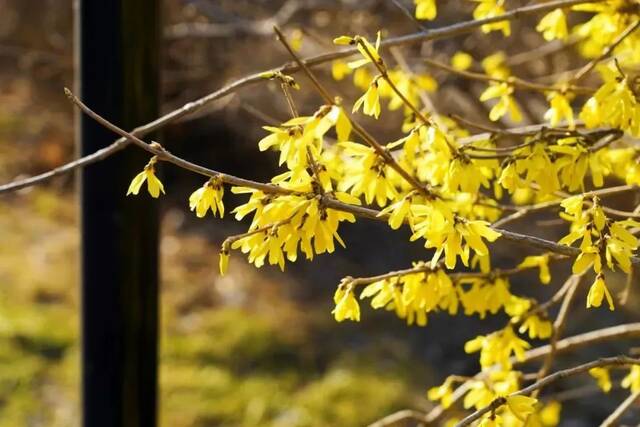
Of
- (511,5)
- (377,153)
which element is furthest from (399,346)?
(377,153)

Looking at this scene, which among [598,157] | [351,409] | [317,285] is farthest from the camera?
[317,285]

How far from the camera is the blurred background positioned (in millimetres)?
3855

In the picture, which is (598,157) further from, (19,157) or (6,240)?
(19,157)

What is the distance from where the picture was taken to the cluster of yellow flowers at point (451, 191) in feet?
3.99

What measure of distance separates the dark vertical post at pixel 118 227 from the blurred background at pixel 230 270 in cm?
148

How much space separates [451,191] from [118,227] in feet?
2.90

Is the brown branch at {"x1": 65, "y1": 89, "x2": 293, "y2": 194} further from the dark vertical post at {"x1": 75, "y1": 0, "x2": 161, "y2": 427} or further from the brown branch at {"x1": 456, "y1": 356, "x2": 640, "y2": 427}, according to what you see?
the dark vertical post at {"x1": 75, "y1": 0, "x2": 161, "y2": 427}

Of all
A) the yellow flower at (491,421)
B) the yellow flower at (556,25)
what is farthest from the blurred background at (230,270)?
the yellow flower at (491,421)

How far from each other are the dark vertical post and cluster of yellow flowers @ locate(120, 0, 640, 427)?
17.5 inches

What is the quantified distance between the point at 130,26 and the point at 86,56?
112 millimetres

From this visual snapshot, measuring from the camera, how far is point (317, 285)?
507cm

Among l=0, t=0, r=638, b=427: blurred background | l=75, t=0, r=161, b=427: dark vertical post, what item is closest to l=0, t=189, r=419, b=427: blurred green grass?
l=0, t=0, r=638, b=427: blurred background

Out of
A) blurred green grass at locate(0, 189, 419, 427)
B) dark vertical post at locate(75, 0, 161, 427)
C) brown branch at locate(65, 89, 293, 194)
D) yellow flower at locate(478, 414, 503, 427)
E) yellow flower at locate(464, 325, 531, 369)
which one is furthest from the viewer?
blurred green grass at locate(0, 189, 419, 427)

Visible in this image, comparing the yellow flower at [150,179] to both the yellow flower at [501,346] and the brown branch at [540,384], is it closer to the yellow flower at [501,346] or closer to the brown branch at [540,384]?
the brown branch at [540,384]
